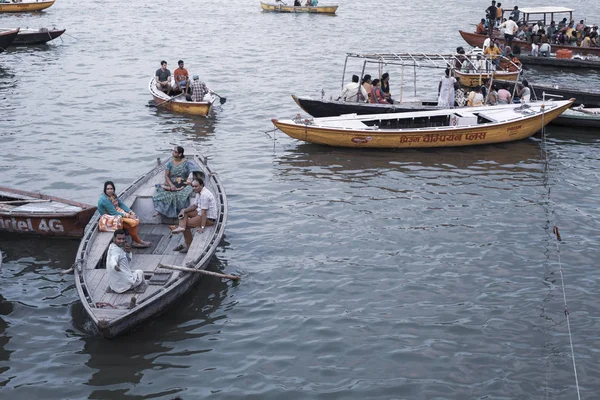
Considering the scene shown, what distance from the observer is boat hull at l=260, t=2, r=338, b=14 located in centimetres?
4922

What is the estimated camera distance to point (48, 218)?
14.5 meters

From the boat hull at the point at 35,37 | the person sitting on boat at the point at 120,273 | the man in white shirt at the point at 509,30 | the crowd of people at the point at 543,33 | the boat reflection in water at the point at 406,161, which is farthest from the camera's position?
the boat hull at the point at 35,37

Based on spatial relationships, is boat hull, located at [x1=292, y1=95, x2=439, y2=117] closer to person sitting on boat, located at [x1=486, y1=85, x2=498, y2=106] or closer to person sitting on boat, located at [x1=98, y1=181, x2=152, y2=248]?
person sitting on boat, located at [x1=486, y1=85, x2=498, y2=106]

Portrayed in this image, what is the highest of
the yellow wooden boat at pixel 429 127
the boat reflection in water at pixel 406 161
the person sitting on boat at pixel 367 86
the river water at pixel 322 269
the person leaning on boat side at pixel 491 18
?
the person leaning on boat side at pixel 491 18

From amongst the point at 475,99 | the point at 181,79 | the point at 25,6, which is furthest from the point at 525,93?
the point at 25,6

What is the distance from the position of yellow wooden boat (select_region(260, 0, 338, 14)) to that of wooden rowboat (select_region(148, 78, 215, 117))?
2671 cm

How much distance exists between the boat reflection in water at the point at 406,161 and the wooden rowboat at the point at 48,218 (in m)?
6.21

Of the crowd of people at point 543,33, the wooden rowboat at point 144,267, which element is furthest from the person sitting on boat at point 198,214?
the crowd of people at point 543,33

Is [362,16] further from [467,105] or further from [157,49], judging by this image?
[467,105]

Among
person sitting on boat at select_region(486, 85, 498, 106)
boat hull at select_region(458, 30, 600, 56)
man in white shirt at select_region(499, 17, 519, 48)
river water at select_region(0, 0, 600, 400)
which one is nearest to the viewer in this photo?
river water at select_region(0, 0, 600, 400)

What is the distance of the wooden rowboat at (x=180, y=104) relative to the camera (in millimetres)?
23562

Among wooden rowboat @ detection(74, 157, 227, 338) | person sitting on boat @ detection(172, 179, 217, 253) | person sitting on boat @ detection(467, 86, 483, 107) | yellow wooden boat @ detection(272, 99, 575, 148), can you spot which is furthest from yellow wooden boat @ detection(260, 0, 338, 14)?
person sitting on boat @ detection(172, 179, 217, 253)

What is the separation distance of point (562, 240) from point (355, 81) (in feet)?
28.0

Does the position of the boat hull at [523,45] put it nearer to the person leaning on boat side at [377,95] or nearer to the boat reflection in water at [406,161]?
the boat reflection in water at [406,161]
